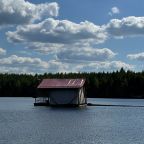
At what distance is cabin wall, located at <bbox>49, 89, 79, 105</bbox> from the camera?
104 m

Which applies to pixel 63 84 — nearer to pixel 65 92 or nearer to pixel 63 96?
pixel 65 92

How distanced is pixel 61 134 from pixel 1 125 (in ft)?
40.9

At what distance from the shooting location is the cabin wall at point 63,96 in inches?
4107

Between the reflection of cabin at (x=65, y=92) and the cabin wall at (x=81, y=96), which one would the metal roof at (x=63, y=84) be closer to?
the reflection of cabin at (x=65, y=92)

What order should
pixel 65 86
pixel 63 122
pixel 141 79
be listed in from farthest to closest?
pixel 141 79, pixel 65 86, pixel 63 122

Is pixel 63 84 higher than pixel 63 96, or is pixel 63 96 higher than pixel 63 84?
→ pixel 63 84

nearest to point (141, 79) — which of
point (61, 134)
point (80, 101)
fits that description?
point (80, 101)

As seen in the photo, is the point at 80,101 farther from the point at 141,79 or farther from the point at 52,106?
the point at 141,79

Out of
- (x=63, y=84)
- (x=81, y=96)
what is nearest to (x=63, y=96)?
(x=63, y=84)

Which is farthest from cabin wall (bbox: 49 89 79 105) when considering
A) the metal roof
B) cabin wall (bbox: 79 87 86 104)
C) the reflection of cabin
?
cabin wall (bbox: 79 87 86 104)

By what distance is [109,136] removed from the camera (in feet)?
167

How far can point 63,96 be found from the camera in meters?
105

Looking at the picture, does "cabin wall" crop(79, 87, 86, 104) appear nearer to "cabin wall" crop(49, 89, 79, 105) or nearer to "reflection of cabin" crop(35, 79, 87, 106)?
"reflection of cabin" crop(35, 79, 87, 106)

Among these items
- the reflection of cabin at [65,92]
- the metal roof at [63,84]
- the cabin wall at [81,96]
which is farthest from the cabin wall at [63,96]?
the cabin wall at [81,96]
